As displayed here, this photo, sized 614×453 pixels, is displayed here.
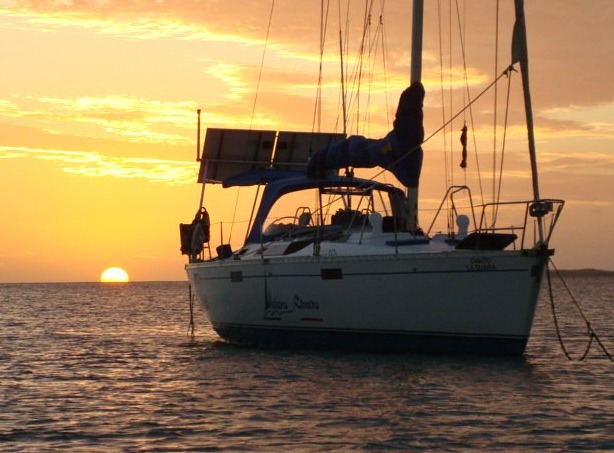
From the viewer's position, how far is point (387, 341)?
70.7 feet

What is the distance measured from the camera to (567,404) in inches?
659

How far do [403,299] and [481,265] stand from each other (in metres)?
1.74

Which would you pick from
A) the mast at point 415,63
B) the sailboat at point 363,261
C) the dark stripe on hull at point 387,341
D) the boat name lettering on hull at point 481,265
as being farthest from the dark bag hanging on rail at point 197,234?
the boat name lettering on hull at point 481,265

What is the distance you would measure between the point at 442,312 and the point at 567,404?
13.8 ft

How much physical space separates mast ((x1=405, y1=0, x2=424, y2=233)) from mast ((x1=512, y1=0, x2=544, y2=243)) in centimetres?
363

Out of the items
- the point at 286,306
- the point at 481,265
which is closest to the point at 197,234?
the point at 286,306

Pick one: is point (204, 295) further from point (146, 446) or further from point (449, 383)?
point (146, 446)

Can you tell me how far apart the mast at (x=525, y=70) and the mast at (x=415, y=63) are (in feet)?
11.9

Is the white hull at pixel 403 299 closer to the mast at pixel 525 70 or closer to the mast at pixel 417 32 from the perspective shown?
the mast at pixel 525 70

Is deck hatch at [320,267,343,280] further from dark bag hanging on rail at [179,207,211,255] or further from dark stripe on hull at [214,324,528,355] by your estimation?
dark bag hanging on rail at [179,207,211,255]

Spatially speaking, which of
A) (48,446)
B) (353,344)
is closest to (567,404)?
(353,344)

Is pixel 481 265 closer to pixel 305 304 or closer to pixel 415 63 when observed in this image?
pixel 305 304

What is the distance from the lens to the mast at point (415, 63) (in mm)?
23578

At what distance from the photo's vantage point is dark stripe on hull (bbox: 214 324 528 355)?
67.5ft
